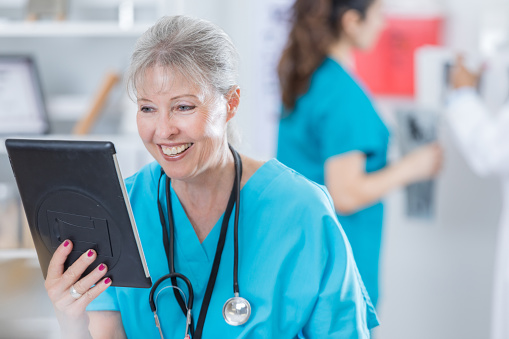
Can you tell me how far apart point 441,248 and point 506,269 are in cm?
64

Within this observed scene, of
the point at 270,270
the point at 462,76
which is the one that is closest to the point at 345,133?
the point at 462,76

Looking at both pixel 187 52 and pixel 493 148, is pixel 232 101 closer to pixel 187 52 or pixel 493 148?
pixel 187 52

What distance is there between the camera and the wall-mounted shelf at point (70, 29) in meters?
2.40

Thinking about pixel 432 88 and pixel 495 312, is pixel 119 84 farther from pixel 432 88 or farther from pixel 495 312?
pixel 495 312

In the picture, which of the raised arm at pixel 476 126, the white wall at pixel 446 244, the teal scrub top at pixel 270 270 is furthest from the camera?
the white wall at pixel 446 244

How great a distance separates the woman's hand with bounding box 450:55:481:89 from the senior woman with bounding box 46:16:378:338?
3.60ft

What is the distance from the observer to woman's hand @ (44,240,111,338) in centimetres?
105

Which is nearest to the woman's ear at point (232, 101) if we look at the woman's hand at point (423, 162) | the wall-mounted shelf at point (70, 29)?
the woman's hand at point (423, 162)

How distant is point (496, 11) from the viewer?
7.86 ft

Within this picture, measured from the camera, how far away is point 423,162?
210 cm

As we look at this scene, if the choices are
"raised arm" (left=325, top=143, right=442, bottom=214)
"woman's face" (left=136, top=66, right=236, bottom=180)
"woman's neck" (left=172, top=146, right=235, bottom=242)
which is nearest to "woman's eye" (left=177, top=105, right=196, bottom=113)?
"woman's face" (left=136, top=66, right=236, bottom=180)

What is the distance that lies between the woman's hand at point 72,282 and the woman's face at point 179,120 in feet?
0.71

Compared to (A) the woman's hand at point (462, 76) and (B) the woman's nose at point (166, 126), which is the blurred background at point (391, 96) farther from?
(B) the woman's nose at point (166, 126)

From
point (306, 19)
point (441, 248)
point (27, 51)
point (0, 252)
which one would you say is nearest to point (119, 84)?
point (27, 51)
